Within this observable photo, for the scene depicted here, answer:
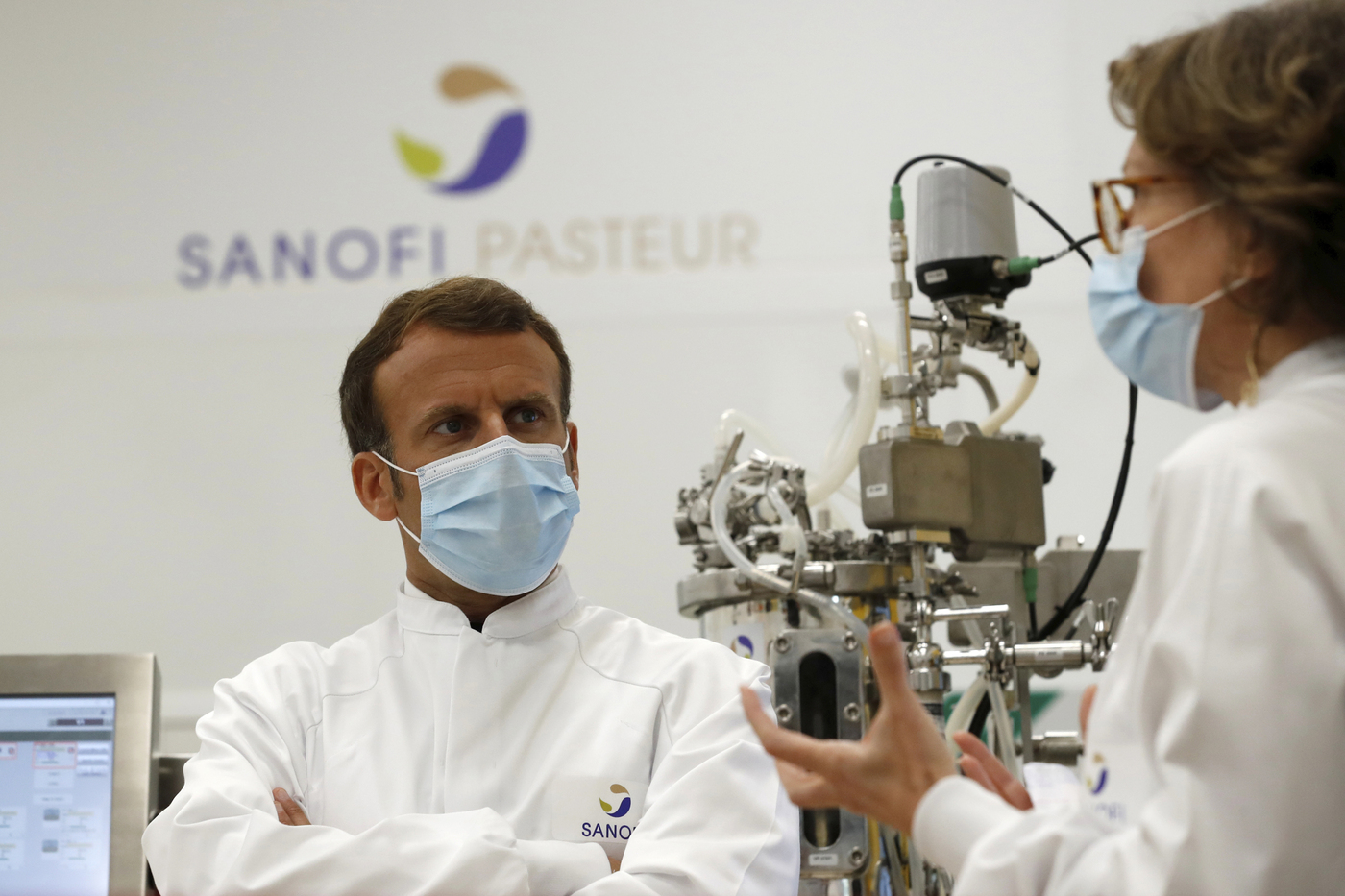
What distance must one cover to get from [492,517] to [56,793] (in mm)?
743

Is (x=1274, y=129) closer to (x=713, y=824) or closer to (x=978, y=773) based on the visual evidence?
(x=978, y=773)

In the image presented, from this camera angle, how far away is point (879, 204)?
11.8ft

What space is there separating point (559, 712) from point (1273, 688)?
3.60 feet

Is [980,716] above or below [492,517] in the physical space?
below

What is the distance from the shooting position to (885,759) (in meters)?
0.95

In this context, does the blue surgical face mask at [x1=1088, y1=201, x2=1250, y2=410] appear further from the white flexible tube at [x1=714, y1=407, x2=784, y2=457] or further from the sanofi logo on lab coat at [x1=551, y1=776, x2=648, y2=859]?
the white flexible tube at [x1=714, y1=407, x2=784, y2=457]

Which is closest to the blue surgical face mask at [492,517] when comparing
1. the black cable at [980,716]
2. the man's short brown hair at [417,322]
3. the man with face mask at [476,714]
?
the man with face mask at [476,714]

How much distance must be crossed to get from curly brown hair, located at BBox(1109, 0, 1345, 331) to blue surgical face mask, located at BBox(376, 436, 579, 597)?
3.36 feet

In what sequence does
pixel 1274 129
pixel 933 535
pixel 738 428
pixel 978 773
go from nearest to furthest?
pixel 1274 129, pixel 978 773, pixel 933 535, pixel 738 428

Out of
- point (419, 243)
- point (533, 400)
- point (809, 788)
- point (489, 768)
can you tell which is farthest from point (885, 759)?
point (419, 243)

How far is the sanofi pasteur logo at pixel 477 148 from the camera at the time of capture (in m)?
3.70

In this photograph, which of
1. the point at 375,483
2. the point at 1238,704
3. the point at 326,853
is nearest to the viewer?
the point at 1238,704

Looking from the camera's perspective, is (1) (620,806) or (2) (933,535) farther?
(2) (933,535)

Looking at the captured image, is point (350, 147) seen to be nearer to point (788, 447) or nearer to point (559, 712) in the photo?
point (788, 447)
